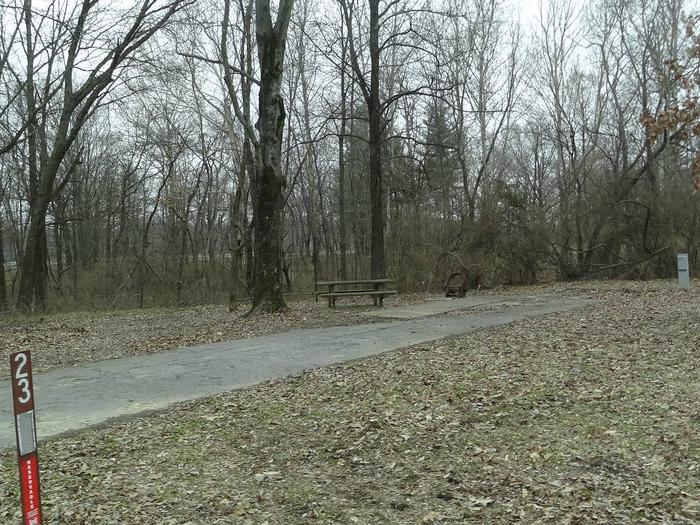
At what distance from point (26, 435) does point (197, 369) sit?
5.42 m

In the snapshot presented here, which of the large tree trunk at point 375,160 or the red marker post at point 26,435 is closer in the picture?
the red marker post at point 26,435

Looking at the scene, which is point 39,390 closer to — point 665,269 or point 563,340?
point 563,340

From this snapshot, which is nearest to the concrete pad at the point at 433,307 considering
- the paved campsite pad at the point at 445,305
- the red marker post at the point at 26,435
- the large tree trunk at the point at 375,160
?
the paved campsite pad at the point at 445,305

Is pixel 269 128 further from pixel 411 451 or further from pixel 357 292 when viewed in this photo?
pixel 411 451

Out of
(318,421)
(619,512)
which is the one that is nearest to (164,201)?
(318,421)

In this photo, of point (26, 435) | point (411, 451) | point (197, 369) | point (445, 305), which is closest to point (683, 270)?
point (445, 305)

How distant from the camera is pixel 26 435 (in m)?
2.65

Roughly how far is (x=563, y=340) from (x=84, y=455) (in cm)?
674

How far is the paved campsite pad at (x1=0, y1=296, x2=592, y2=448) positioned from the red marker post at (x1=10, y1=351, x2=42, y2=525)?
9.46 ft

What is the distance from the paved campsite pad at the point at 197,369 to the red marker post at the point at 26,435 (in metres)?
2.88

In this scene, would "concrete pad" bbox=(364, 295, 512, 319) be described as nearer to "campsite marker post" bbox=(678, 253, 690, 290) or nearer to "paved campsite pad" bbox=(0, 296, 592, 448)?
"paved campsite pad" bbox=(0, 296, 592, 448)

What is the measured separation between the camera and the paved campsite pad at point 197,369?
615 centimetres

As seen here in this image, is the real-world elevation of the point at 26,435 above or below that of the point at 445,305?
above

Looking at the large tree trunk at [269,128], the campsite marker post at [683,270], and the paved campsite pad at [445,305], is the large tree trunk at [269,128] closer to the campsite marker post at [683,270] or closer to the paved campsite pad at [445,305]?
the paved campsite pad at [445,305]
